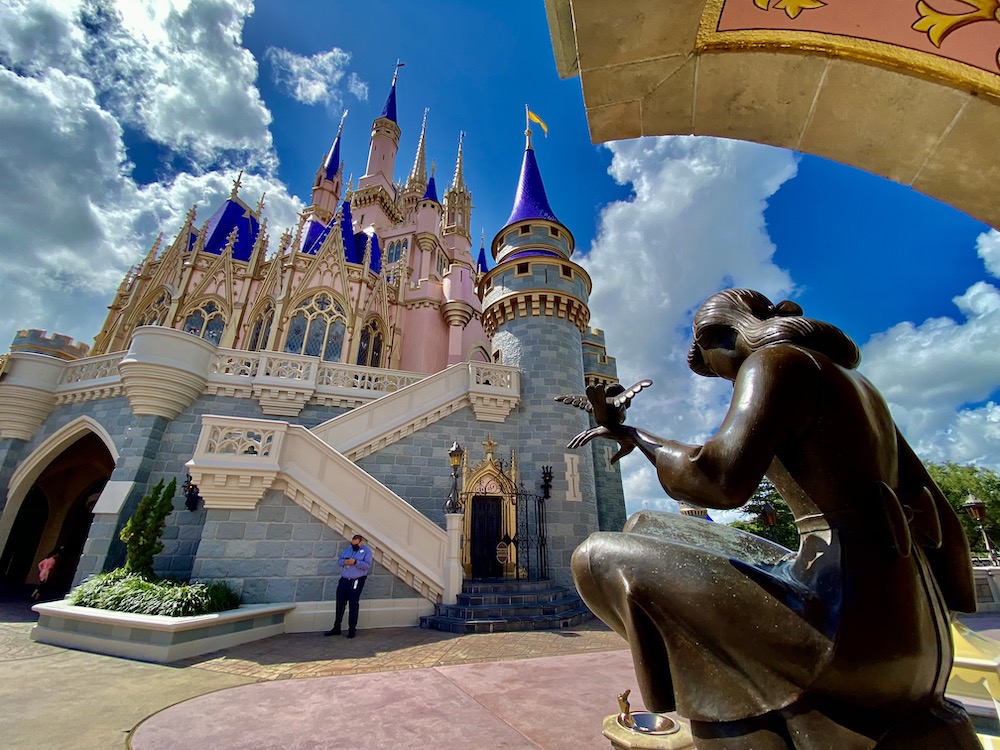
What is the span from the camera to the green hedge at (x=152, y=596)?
5961 mm

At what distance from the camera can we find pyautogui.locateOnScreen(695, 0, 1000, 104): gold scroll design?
185 cm

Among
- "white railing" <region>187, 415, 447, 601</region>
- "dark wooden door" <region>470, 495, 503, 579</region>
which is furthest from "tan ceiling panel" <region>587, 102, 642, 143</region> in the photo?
"dark wooden door" <region>470, 495, 503, 579</region>

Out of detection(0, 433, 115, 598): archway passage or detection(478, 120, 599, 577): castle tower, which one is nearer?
detection(478, 120, 599, 577): castle tower

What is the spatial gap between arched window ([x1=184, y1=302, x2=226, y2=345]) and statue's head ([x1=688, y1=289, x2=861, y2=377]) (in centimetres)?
2210

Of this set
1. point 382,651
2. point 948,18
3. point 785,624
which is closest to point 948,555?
point 785,624

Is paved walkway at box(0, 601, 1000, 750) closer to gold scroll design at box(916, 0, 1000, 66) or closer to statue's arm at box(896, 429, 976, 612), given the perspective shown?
statue's arm at box(896, 429, 976, 612)

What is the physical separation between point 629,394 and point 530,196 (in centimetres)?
→ 1855

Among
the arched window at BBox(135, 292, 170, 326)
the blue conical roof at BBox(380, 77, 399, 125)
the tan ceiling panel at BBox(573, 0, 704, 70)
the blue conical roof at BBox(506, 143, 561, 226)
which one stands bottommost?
the tan ceiling panel at BBox(573, 0, 704, 70)

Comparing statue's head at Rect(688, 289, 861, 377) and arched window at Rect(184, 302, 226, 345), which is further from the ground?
arched window at Rect(184, 302, 226, 345)

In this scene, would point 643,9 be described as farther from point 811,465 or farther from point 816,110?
point 811,465

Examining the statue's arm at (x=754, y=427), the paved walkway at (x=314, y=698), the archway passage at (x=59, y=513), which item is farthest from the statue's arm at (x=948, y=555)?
the archway passage at (x=59, y=513)

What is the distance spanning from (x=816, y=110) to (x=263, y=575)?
9.15 meters

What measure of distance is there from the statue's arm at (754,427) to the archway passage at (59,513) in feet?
61.1

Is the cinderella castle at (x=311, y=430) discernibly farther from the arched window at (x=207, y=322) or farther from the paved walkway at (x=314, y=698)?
the paved walkway at (x=314, y=698)
